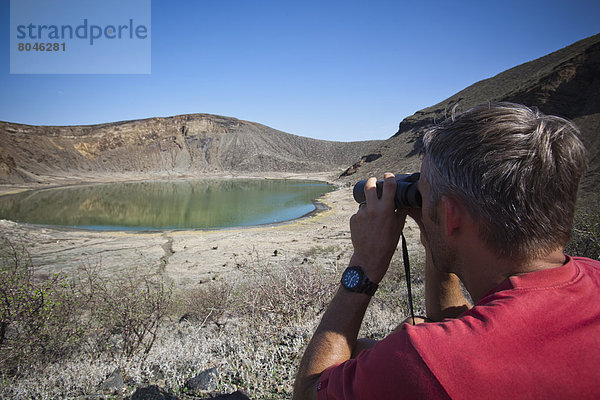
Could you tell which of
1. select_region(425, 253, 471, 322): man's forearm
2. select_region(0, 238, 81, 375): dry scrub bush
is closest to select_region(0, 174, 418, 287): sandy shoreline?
select_region(0, 238, 81, 375): dry scrub bush

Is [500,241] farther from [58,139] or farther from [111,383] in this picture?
[58,139]

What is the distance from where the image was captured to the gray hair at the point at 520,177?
31.4 inches

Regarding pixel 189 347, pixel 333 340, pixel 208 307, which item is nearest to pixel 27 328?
pixel 189 347

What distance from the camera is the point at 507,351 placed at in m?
0.64

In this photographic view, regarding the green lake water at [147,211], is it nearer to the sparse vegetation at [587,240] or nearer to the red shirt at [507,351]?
the sparse vegetation at [587,240]

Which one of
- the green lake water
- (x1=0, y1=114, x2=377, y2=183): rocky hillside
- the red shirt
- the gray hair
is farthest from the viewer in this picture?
(x1=0, y1=114, x2=377, y2=183): rocky hillside

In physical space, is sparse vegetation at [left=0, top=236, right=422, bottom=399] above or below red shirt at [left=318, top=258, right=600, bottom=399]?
below

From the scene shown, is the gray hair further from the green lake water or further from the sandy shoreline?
the green lake water

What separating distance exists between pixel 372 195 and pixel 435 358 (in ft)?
1.91

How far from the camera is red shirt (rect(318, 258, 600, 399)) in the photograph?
61 centimetres

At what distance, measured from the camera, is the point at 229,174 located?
63.1 meters

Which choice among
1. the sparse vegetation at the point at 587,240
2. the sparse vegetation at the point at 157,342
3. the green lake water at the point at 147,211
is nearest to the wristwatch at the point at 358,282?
the sparse vegetation at the point at 157,342

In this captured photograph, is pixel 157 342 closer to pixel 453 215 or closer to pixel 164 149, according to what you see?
pixel 453 215

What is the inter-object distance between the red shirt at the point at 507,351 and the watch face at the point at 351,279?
11.2 inches
